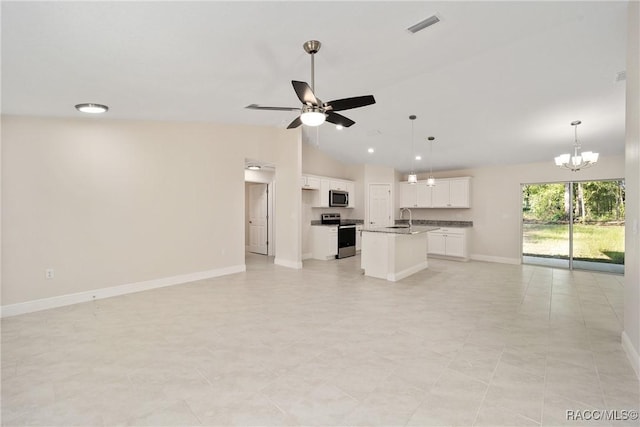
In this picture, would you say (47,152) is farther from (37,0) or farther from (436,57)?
(436,57)

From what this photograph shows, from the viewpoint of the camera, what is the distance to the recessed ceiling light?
3.45m

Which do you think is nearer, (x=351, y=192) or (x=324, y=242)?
(x=324, y=242)

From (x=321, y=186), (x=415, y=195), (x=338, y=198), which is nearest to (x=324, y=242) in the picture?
(x=338, y=198)

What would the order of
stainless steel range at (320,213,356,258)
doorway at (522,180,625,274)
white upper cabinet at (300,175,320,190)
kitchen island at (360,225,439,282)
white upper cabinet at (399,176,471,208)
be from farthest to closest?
1. stainless steel range at (320,213,356,258)
2. white upper cabinet at (399,176,471,208)
3. white upper cabinet at (300,175,320,190)
4. doorway at (522,180,625,274)
5. kitchen island at (360,225,439,282)

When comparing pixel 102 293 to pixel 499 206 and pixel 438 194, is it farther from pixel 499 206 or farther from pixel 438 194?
pixel 499 206

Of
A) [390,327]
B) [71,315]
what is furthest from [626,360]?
[71,315]

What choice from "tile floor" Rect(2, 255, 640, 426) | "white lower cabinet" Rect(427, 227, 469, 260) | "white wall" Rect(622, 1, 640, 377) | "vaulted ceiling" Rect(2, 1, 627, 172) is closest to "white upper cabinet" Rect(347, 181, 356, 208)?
"white lower cabinet" Rect(427, 227, 469, 260)

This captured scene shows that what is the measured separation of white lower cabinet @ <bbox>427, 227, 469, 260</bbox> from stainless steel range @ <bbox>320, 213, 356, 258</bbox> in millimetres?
1989

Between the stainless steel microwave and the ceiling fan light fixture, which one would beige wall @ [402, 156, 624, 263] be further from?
the ceiling fan light fixture

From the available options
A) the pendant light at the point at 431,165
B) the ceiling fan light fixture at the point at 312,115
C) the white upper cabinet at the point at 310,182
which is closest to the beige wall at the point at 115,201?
the white upper cabinet at the point at 310,182

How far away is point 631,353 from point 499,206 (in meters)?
5.18

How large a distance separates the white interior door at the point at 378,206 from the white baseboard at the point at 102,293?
4318mm

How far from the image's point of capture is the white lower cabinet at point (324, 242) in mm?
7363

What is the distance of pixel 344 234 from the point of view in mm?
7754
